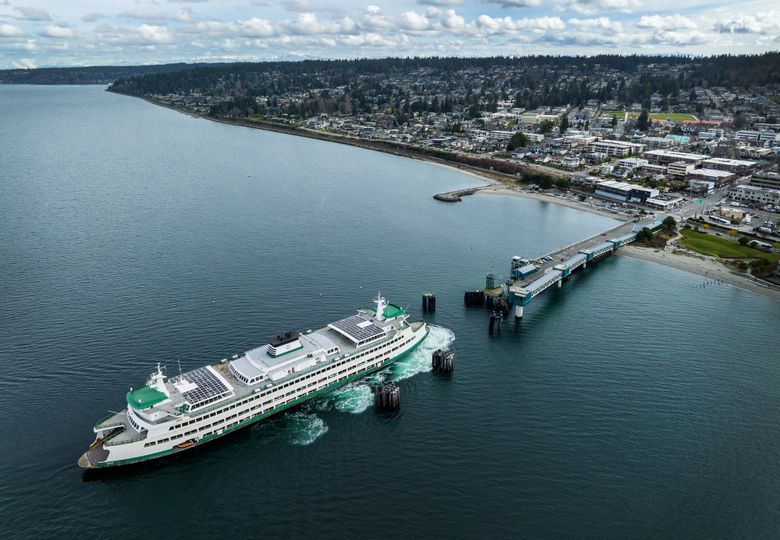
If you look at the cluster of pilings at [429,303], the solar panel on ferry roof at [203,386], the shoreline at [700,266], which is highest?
the solar panel on ferry roof at [203,386]

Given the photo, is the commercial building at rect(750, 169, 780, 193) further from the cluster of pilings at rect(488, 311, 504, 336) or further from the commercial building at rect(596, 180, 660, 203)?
the cluster of pilings at rect(488, 311, 504, 336)

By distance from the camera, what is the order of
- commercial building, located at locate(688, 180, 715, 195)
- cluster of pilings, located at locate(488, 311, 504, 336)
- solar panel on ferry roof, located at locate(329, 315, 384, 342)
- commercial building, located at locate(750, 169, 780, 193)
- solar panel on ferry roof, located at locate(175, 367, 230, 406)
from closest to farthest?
1. solar panel on ferry roof, located at locate(175, 367, 230, 406)
2. solar panel on ferry roof, located at locate(329, 315, 384, 342)
3. cluster of pilings, located at locate(488, 311, 504, 336)
4. commercial building, located at locate(750, 169, 780, 193)
5. commercial building, located at locate(688, 180, 715, 195)

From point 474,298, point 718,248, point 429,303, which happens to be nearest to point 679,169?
point 718,248

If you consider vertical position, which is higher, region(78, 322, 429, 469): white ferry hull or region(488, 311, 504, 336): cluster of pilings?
region(78, 322, 429, 469): white ferry hull

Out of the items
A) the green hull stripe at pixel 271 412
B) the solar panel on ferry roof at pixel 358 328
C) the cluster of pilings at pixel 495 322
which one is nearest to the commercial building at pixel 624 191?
the cluster of pilings at pixel 495 322

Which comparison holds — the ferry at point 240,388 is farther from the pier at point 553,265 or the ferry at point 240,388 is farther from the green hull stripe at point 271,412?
the pier at point 553,265

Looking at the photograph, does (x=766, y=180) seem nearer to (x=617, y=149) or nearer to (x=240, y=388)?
(x=617, y=149)

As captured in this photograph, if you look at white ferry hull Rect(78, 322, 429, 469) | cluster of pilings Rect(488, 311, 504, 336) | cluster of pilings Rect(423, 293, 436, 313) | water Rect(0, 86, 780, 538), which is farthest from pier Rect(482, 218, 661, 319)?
white ferry hull Rect(78, 322, 429, 469)

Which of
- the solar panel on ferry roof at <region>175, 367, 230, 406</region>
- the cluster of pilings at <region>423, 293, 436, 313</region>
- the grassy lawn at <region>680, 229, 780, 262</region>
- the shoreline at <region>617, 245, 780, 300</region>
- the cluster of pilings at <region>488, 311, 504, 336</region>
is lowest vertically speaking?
the shoreline at <region>617, 245, 780, 300</region>
